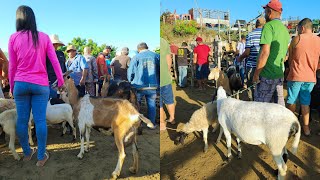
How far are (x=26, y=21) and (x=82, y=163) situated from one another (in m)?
1.86

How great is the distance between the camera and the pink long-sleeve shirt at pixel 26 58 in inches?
119

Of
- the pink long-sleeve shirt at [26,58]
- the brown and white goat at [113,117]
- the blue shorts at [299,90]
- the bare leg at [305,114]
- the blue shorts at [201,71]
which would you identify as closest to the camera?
the pink long-sleeve shirt at [26,58]

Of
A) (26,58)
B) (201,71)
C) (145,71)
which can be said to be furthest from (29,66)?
(201,71)

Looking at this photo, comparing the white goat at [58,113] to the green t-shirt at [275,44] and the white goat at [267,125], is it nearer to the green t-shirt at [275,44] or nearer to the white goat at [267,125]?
the white goat at [267,125]

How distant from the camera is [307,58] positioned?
3.83 m

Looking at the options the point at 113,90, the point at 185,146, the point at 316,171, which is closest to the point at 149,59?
the point at 113,90

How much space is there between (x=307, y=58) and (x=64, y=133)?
4.12 m

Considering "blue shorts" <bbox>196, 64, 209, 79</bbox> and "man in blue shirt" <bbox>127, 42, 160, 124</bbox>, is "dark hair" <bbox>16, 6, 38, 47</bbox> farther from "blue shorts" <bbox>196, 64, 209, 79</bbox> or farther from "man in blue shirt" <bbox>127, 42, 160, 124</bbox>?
"blue shorts" <bbox>196, 64, 209, 79</bbox>

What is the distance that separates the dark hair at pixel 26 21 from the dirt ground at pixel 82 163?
1.50m

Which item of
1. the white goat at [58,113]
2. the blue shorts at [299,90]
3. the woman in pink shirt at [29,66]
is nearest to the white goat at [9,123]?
the woman in pink shirt at [29,66]

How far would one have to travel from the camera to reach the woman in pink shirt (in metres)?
3.03

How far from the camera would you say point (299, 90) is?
3.97 meters

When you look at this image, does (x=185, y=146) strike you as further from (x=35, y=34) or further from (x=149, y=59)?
(x=35, y=34)

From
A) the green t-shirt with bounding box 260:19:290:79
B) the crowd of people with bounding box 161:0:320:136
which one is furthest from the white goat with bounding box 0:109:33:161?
the green t-shirt with bounding box 260:19:290:79
